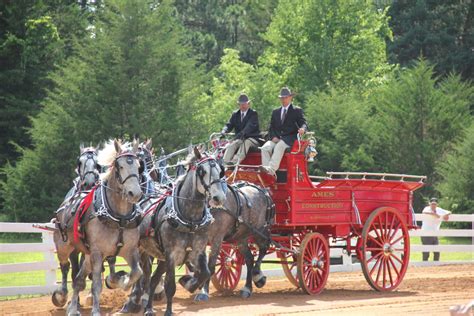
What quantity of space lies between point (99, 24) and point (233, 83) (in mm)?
13523

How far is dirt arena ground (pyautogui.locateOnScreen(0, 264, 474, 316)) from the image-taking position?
14500 mm

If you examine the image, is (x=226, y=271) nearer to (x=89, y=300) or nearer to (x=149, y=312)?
(x=89, y=300)

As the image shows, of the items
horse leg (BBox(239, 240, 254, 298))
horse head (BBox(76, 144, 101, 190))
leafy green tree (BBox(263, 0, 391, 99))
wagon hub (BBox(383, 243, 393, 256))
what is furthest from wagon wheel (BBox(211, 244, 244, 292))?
leafy green tree (BBox(263, 0, 391, 99))

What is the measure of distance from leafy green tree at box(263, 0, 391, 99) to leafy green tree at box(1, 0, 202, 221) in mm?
12946

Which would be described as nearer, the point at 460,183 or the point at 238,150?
the point at 238,150

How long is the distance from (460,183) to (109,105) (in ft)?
42.7

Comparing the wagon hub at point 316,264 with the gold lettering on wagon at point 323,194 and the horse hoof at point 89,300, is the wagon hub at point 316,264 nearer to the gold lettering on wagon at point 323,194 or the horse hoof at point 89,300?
the gold lettering on wagon at point 323,194

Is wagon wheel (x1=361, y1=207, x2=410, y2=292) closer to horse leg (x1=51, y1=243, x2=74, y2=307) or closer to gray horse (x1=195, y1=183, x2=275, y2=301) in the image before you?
gray horse (x1=195, y1=183, x2=275, y2=301)

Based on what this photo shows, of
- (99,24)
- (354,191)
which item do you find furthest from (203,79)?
(354,191)

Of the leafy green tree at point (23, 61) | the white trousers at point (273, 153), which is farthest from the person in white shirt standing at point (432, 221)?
the leafy green tree at point (23, 61)

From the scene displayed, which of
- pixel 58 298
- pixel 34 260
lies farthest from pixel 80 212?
pixel 34 260

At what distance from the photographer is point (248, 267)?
1688cm

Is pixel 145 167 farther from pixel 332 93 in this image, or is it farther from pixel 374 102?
pixel 374 102

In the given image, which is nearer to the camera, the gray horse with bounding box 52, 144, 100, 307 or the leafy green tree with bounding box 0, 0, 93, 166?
the gray horse with bounding box 52, 144, 100, 307
